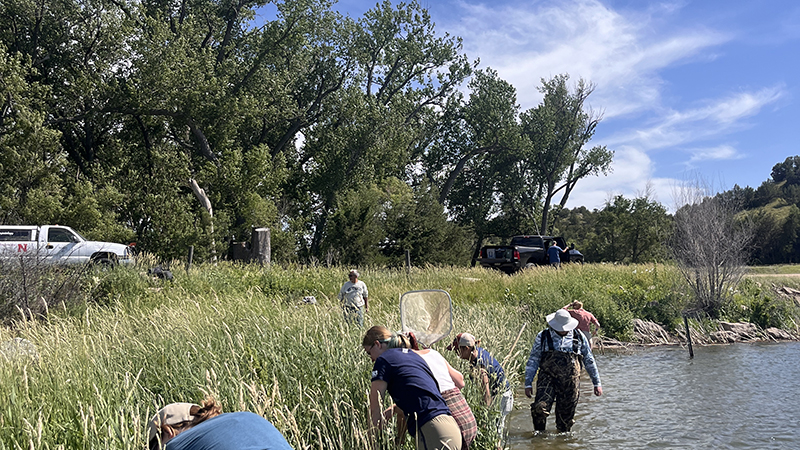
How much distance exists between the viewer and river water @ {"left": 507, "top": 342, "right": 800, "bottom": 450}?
29.0ft

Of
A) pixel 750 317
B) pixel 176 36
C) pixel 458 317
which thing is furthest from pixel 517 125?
pixel 458 317

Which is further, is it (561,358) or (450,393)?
(561,358)

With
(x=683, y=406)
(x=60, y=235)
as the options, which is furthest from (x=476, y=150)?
(x=683, y=406)

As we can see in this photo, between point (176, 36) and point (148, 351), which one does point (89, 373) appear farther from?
point (176, 36)

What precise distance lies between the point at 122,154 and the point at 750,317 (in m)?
26.7

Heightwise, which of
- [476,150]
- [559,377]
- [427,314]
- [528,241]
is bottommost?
[559,377]

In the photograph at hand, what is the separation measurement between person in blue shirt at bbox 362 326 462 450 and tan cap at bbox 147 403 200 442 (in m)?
1.58

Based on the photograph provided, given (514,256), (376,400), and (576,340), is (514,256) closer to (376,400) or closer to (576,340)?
(576,340)

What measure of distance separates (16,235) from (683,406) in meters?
18.9

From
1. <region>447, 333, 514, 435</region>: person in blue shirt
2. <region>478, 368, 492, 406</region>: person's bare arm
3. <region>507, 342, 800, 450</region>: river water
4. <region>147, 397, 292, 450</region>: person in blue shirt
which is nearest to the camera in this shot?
<region>147, 397, 292, 450</region>: person in blue shirt

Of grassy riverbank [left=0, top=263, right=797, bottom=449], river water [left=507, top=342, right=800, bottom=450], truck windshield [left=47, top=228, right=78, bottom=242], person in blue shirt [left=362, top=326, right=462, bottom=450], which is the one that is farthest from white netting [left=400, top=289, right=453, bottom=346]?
truck windshield [left=47, top=228, right=78, bottom=242]

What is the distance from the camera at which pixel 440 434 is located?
4434mm

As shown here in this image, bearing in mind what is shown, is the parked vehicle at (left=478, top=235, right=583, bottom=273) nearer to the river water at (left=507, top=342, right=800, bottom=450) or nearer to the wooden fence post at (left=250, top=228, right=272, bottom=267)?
the wooden fence post at (left=250, top=228, right=272, bottom=267)

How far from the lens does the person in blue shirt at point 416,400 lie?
4.45 m
